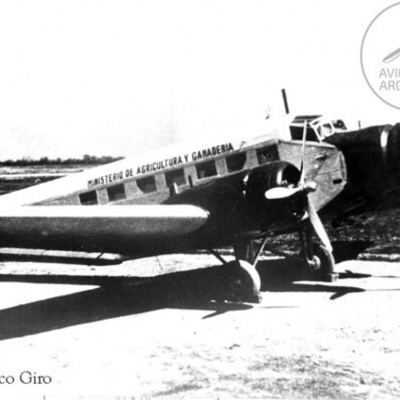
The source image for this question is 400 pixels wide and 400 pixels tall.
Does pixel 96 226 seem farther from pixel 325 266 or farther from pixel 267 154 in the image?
pixel 325 266

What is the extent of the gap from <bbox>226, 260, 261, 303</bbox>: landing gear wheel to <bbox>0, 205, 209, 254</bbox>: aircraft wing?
103 cm

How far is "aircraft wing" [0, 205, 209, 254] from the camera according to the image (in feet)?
29.5

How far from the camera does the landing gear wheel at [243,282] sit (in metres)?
10.4

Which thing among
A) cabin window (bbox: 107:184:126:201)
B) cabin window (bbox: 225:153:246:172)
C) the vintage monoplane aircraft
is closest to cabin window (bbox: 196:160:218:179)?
the vintage monoplane aircraft

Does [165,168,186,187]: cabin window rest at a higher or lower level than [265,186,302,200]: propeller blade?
higher

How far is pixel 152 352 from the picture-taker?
26.3 ft

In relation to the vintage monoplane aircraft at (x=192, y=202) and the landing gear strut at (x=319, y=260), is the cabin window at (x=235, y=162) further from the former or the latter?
the landing gear strut at (x=319, y=260)

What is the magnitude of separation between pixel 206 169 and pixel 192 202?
0.75 meters

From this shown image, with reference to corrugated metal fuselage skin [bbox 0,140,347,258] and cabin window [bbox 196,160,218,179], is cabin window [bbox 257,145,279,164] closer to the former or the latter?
corrugated metal fuselage skin [bbox 0,140,347,258]

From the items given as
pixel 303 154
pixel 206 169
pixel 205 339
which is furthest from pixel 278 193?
pixel 205 339

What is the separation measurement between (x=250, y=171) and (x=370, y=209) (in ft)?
9.17

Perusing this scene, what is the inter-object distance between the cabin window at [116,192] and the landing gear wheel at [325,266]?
420 cm

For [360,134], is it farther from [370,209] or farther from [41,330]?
[41,330]

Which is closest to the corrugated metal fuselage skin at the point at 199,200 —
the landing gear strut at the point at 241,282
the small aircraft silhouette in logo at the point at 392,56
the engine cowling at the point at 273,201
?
the engine cowling at the point at 273,201
